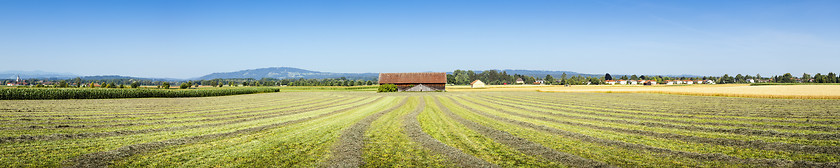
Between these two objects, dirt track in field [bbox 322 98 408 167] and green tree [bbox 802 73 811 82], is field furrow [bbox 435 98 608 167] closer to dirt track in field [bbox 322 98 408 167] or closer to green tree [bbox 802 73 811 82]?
dirt track in field [bbox 322 98 408 167]

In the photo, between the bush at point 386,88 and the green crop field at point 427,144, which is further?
the bush at point 386,88

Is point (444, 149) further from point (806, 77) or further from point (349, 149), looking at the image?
point (806, 77)

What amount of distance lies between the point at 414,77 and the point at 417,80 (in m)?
1.55

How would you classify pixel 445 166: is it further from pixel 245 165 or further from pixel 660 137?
pixel 660 137

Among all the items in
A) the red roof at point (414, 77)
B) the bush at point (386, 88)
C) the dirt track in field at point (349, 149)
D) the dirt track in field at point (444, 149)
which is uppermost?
the red roof at point (414, 77)

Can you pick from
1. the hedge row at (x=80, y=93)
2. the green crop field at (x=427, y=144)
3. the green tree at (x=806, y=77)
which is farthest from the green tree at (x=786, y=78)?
the hedge row at (x=80, y=93)

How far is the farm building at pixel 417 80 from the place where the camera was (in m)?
85.9

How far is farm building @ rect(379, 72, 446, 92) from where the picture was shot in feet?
282

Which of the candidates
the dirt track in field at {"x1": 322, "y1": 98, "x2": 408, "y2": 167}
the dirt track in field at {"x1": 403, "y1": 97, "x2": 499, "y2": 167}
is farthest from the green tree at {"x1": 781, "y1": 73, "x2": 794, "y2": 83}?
the dirt track in field at {"x1": 322, "y1": 98, "x2": 408, "y2": 167}

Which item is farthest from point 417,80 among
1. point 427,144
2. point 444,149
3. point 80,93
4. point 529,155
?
point 529,155

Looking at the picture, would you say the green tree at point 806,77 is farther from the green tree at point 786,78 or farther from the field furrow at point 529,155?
the field furrow at point 529,155

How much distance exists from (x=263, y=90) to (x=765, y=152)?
77513 mm

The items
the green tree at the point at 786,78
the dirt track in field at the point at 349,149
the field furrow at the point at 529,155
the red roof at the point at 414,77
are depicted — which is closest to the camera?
the field furrow at the point at 529,155

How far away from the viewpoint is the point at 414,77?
296 ft
